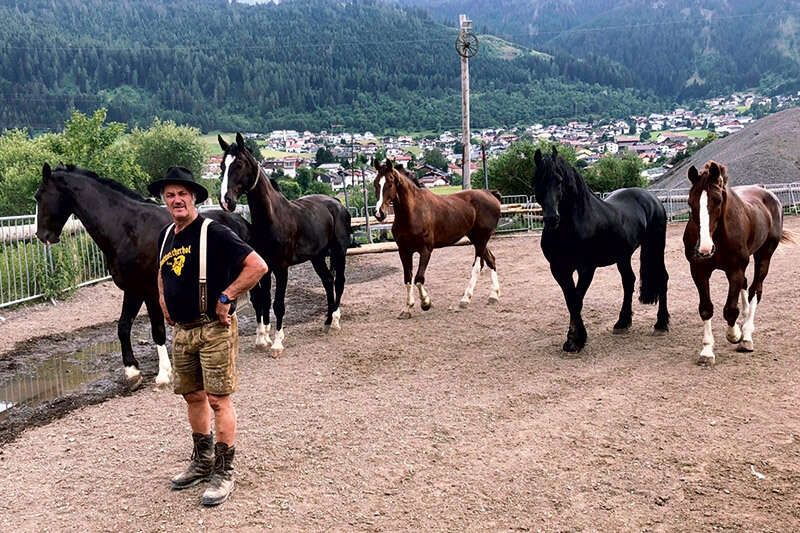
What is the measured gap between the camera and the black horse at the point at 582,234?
6.95m

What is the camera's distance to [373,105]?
126m

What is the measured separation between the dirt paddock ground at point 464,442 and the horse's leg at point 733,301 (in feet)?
0.87

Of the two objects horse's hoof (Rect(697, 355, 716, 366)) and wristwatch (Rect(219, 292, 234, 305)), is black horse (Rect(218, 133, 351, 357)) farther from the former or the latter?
horse's hoof (Rect(697, 355, 716, 366))

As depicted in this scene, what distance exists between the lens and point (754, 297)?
7215mm

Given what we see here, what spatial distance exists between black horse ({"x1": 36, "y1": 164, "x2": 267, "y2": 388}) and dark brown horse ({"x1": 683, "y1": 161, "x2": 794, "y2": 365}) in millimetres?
5401

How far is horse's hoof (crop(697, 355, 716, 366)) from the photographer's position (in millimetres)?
6531

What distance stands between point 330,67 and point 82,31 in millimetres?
79073

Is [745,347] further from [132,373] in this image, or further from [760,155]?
[760,155]

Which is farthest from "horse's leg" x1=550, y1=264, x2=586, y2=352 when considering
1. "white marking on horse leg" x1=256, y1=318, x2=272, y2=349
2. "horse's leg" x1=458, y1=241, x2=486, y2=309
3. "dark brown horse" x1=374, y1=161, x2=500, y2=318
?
"white marking on horse leg" x1=256, y1=318, x2=272, y2=349

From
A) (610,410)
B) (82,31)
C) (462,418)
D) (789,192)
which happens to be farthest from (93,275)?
(82,31)

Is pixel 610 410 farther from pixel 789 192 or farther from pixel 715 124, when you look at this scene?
pixel 715 124

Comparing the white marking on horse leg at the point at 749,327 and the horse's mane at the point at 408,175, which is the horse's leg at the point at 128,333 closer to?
the horse's mane at the point at 408,175

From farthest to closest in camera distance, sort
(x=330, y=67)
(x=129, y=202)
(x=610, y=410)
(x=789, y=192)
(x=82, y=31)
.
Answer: (x=82, y=31), (x=330, y=67), (x=789, y=192), (x=129, y=202), (x=610, y=410)

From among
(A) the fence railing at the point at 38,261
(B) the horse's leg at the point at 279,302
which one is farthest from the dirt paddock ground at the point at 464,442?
(A) the fence railing at the point at 38,261
